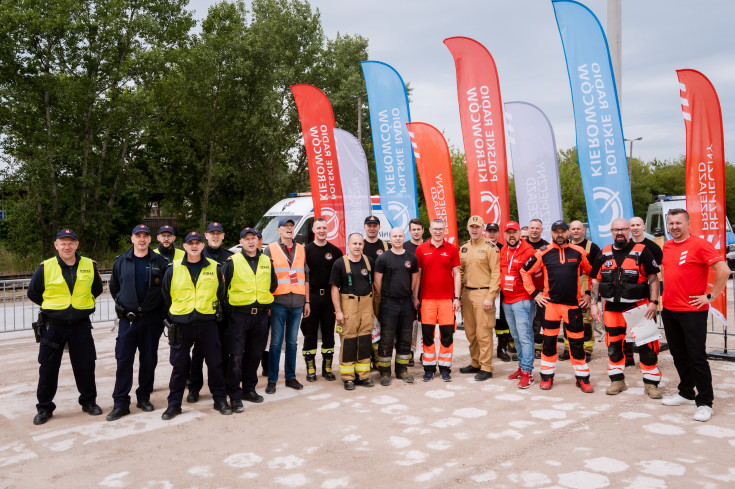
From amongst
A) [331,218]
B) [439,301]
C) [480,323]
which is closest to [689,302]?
[480,323]

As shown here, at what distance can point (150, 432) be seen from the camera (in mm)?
4902

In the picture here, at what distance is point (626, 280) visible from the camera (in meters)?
5.81

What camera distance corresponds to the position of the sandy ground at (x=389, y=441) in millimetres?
3875

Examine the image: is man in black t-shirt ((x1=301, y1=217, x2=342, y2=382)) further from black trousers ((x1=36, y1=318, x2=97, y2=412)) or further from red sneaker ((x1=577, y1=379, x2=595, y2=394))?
red sneaker ((x1=577, y1=379, x2=595, y2=394))

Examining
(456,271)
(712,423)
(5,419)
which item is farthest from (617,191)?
(5,419)

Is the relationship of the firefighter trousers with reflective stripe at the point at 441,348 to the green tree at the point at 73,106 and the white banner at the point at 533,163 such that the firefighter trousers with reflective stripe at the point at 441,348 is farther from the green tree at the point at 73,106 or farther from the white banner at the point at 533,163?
the green tree at the point at 73,106

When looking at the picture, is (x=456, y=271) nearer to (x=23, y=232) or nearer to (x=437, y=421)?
(x=437, y=421)

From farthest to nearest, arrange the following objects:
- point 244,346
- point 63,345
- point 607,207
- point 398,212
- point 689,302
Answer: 1. point 398,212
2. point 607,207
3. point 244,346
4. point 63,345
5. point 689,302

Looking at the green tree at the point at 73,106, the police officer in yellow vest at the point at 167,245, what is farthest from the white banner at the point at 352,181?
the green tree at the point at 73,106

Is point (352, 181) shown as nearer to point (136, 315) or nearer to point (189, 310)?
point (189, 310)

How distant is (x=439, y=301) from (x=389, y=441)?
2375mm

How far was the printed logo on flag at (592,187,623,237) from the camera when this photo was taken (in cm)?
722

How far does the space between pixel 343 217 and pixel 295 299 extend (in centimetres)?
362

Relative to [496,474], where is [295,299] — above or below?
above
